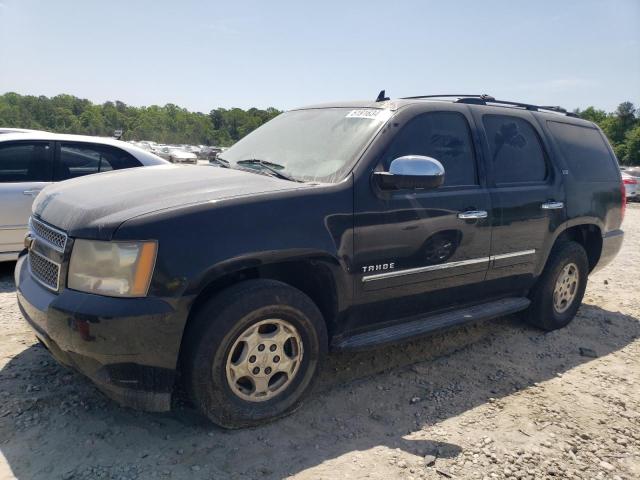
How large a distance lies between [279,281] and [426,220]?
1.08 m

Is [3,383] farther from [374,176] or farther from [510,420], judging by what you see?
[510,420]

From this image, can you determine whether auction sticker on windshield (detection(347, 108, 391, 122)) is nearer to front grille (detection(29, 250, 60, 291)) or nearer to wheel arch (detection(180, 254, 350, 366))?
wheel arch (detection(180, 254, 350, 366))

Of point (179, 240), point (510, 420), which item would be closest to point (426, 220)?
point (510, 420)

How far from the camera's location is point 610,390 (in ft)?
12.0

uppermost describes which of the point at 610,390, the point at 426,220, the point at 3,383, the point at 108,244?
the point at 426,220

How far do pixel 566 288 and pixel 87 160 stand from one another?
5.08 m

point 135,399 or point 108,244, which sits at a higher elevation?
point 108,244

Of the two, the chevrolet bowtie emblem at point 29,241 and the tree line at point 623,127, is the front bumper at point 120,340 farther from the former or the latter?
the tree line at point 623,127

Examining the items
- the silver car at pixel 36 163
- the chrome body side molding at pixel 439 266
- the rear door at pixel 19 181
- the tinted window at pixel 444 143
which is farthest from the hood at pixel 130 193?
the rear door at pixel 19 181

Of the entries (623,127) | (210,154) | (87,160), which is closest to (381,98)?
Answer: (210,154)

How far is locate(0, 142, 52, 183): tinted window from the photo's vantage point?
528cm

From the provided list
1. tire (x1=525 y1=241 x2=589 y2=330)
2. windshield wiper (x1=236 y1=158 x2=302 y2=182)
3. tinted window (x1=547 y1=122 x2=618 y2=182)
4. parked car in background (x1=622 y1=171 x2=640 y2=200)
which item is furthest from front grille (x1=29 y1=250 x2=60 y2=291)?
parked car in background (x1=622 y1=171 x2=640 y2=200)

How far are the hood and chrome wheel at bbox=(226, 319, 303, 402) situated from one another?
760 millimetres

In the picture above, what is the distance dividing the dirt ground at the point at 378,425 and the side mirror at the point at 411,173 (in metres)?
1.38
